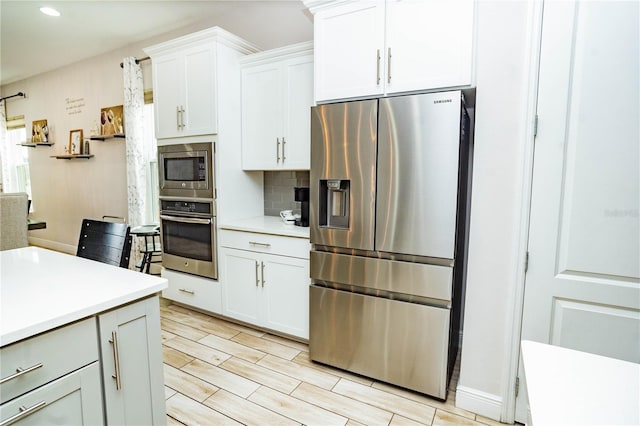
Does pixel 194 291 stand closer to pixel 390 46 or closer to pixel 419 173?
pixel 419 173

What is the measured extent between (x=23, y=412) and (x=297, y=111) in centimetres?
232

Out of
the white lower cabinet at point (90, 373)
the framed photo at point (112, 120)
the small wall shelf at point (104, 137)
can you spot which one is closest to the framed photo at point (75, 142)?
the small wall shelf at point (104, 137)

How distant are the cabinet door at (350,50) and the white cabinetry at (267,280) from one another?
3.59 feet

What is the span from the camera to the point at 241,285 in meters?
2.76

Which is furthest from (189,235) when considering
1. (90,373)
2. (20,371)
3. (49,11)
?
(49,11)

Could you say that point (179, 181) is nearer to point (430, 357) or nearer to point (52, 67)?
point (430, 357)

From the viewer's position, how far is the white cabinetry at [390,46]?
1.74 meters

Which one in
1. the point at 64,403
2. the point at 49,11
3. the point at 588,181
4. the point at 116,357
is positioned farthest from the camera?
the point at 49,11

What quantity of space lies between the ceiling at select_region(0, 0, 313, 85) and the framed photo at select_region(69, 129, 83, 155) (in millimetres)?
1128

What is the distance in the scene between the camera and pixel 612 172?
145 cm

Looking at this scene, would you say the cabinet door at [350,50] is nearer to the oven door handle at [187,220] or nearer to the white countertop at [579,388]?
the oven door handle at [187,220]

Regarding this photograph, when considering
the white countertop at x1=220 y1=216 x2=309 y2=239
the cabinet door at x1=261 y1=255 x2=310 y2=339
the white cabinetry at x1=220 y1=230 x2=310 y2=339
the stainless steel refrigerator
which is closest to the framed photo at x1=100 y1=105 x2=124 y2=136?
the white countertop at x1=220 y1=216 x2=309 y2=239

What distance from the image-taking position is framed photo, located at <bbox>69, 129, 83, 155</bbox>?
4.98 m

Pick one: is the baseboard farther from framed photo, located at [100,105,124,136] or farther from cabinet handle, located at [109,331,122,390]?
framed photo, located at [100,105,124,136]
